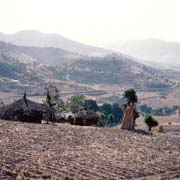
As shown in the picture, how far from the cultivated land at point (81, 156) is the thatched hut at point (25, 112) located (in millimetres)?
9919

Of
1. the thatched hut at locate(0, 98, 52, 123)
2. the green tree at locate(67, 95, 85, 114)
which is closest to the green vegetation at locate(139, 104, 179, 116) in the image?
the green tree at locate(67, 95, 85, 114)

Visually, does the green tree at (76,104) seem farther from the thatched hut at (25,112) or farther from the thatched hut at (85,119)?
the thatched hut at (25,112)

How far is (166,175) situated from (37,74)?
16351 cm

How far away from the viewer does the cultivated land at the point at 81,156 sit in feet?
57.7

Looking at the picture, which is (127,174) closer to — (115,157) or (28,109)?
(115,157)

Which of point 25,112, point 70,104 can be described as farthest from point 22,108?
point 70,104

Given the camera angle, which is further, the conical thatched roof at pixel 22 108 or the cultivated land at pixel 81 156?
the conical thatched roof at pixel 22 108

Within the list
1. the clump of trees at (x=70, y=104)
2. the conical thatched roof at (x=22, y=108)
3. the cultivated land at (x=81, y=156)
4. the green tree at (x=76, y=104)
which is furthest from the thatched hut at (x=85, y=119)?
the green tree at (x=76, y=104)

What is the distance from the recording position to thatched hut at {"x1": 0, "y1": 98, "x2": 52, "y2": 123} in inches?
1608

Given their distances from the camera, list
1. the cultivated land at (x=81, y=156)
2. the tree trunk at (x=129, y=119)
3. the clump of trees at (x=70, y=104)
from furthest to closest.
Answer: the clump of trees at (x=70, y=104) < the tree trunk at (x=129, y=119) < the cultivated land at (x=81, y=156)

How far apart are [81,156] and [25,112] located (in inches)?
790

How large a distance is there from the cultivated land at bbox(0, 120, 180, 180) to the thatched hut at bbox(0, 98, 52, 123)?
992cm

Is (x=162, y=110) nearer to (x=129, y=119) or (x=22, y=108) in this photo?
(x=129, y=119)

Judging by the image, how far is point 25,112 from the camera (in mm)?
40938
